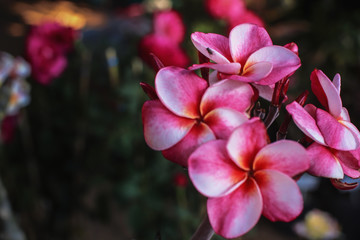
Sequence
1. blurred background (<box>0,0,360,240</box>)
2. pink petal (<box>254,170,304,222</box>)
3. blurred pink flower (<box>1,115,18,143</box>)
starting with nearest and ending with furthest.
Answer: pink petal (<box>254,170,304,222</box>) < blurred pink flower (<box>1,115,18,143</box>) < blurred background (<box>0,0,360,240</box>)

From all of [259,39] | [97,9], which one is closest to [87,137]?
[259,39]

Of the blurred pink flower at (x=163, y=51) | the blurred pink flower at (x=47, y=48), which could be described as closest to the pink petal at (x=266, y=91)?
the blurred pink flower at (x=163, y=51)

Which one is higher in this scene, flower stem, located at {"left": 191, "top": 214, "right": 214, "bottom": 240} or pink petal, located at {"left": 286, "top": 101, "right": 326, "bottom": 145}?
pink petal, located at {"left": 286, "top": 101, "right": 326, "bottom": 145}

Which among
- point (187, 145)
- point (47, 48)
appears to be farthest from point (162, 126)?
point (47, 48)

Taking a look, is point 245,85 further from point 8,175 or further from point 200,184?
point 8,175

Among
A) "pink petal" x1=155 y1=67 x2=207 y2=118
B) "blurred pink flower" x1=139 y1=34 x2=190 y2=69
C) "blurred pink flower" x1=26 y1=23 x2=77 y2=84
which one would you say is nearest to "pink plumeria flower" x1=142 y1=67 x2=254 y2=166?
"pink petal" x1=155 y1=67 x2=207 y2=118

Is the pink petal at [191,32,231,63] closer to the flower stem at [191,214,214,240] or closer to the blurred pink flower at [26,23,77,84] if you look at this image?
the flower stem at [191,214,214,240]
